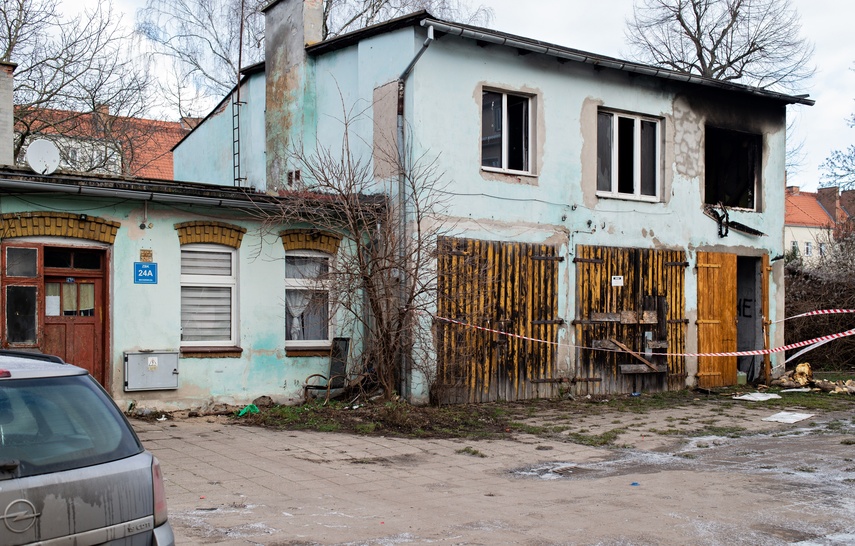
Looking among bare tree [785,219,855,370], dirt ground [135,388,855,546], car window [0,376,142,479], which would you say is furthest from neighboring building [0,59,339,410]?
bare tree [785,219,855,370]

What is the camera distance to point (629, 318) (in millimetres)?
15625

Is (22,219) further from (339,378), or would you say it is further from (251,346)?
(339,378)

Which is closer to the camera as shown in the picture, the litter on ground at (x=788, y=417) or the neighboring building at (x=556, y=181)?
the litter on ground at (x=788, y=417)

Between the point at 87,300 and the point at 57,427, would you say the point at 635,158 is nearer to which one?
the point at 87,300

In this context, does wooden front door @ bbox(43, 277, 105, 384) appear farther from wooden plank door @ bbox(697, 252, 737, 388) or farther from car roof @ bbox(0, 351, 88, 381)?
wooden plank door @ bbox(697, 252, 737, 388)

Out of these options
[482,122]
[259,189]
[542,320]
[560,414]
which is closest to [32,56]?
[259,189]

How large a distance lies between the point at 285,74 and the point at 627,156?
6.61 meters

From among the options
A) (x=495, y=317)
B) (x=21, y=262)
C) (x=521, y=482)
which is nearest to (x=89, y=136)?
(x=21, y=262)

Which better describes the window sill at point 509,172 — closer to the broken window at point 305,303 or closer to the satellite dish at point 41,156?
the broken window at point 305,303

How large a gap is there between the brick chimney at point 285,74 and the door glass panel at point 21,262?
5.57 meters

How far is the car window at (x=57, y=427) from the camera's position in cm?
381

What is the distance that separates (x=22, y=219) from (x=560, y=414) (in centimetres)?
805

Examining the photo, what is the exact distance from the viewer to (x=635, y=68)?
1526 cm

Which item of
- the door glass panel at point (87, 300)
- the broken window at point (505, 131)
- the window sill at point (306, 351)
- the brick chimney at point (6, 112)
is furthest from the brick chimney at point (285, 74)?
the door glass panel at point (87, 300)
